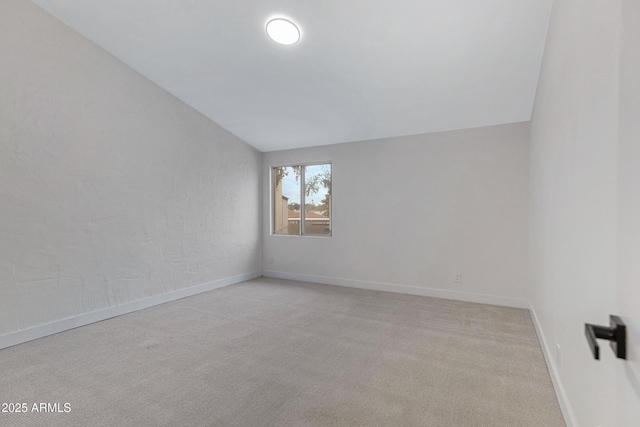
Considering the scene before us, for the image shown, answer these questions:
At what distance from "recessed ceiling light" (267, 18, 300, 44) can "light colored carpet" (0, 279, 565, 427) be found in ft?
8.73

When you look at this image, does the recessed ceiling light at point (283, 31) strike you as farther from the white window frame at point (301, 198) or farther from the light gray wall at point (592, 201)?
the white window frame at point (301, 198)

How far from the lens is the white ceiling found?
2340 millimetres

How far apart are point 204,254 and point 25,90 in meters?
2.54

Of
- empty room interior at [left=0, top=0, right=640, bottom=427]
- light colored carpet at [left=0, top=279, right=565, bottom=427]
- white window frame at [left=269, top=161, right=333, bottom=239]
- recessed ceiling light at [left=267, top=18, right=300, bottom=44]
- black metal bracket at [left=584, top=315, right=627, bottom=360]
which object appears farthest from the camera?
white window frame at [left=269, top=161, right=333, bottom=239]

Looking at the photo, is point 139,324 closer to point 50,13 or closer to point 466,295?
point 50,13

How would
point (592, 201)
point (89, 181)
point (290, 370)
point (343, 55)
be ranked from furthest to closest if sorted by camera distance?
point (89, 181), point (343, 55), point (290, 370), point (592, 201)

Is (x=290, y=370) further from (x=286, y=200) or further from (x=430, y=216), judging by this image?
(x=286, y=200)

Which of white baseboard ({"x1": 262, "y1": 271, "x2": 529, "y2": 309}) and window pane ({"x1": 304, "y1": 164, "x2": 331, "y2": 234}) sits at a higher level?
window pane ({"x1": 304, "y1": 164, "x2": 331, "y2": 234})

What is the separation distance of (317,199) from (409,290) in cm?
200

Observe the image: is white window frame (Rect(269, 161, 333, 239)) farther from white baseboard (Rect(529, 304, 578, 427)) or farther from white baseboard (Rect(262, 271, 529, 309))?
white baseboard (Rect(529, 304, 578, 427))

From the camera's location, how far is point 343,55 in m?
2.78

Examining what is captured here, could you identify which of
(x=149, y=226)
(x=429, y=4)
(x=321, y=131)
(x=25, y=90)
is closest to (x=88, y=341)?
(x=149, y=226)

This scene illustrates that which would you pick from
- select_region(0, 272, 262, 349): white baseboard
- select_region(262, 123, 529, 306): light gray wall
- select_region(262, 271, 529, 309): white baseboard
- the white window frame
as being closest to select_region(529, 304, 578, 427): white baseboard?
select_region(262, 271, 529, 309): white baseboard

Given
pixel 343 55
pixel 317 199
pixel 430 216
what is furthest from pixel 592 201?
pixel 317 199
